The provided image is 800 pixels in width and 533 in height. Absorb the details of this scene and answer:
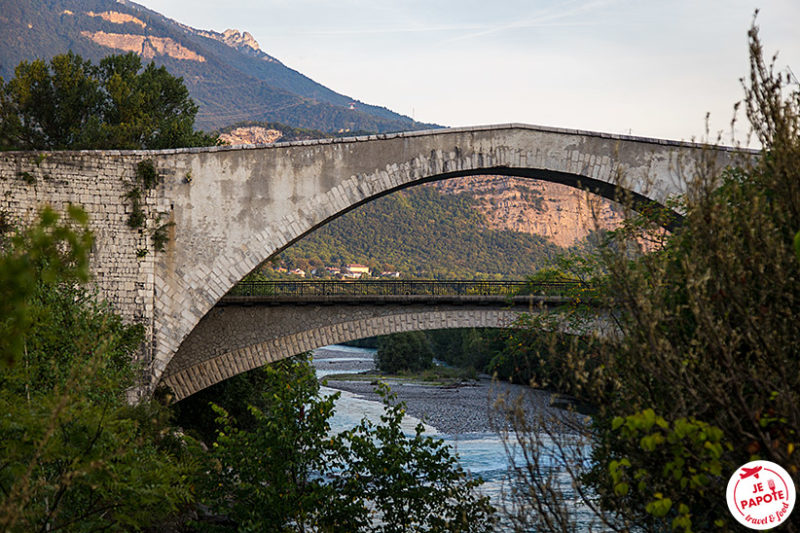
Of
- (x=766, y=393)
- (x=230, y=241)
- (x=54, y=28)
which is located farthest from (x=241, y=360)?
(x=54, y=28)

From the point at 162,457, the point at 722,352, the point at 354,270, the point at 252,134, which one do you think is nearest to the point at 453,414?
the point at 162,457

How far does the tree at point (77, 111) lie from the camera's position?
22.5 meters

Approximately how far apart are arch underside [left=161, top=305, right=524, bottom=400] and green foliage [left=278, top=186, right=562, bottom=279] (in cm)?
4186

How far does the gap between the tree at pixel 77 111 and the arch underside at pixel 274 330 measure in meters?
7.27

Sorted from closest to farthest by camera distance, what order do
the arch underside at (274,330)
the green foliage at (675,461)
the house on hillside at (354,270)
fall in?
the green foliage at (675,461), the arch underside at (274,330), the house on hillside at (354,270)

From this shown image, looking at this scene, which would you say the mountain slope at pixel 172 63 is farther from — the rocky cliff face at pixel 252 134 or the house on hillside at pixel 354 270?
the house on hillside at pixel 354 270

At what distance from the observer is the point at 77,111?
934 inches

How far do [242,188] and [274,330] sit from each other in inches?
167

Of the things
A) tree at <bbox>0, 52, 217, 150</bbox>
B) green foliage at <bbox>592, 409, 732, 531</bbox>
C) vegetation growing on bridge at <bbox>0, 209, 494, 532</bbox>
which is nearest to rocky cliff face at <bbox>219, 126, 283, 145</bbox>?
tree at <bbox>0, 52, 217, 150</bbox>

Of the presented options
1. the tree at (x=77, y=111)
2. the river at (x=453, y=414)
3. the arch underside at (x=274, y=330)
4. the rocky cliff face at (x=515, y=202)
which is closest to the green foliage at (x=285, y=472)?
the river at (x=453, y=414)

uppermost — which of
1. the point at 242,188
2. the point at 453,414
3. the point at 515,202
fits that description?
the point at 515,202

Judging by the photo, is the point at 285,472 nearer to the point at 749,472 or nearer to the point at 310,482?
the point at 310,482

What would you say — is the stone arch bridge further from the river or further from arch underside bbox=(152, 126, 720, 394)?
the river

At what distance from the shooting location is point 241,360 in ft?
59.8
